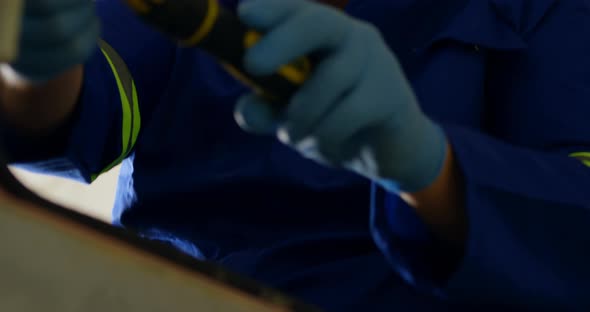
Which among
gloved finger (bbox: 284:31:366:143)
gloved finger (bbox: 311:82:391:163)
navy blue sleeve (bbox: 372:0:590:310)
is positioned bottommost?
navy blue sleeve (bbox: 372:0:590:310)

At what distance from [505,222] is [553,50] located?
0.78 feet

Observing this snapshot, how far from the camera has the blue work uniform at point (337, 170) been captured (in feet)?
1.48

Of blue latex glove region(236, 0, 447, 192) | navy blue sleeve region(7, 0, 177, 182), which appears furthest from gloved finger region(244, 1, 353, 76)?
navy blue sleeve region(7, 0, 177, 182)

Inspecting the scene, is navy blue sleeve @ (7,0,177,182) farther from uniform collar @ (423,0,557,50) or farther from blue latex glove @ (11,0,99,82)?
uniform collar @ (423,0,557,50)

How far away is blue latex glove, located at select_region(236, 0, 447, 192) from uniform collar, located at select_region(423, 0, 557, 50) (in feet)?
0.73

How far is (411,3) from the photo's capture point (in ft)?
2.07

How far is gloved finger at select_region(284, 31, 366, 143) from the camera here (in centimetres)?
35

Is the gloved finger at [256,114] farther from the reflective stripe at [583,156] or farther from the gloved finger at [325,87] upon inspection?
the reflective stripe at [583,156]

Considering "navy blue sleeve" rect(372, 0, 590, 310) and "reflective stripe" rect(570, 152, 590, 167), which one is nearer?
"navy blue sleeve" rect(372, 0, 590, 310)

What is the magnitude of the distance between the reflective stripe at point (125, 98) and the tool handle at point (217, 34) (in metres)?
0.27

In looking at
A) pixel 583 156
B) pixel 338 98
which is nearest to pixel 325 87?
pixel 338 98

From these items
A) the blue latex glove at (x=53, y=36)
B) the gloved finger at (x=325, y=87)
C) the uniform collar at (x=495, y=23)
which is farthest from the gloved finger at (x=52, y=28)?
the uniform collar at (x=495, y=23)

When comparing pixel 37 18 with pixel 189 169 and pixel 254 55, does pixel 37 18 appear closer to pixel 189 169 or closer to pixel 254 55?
pixel 254 55

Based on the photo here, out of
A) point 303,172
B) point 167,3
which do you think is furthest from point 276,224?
point 167,3
